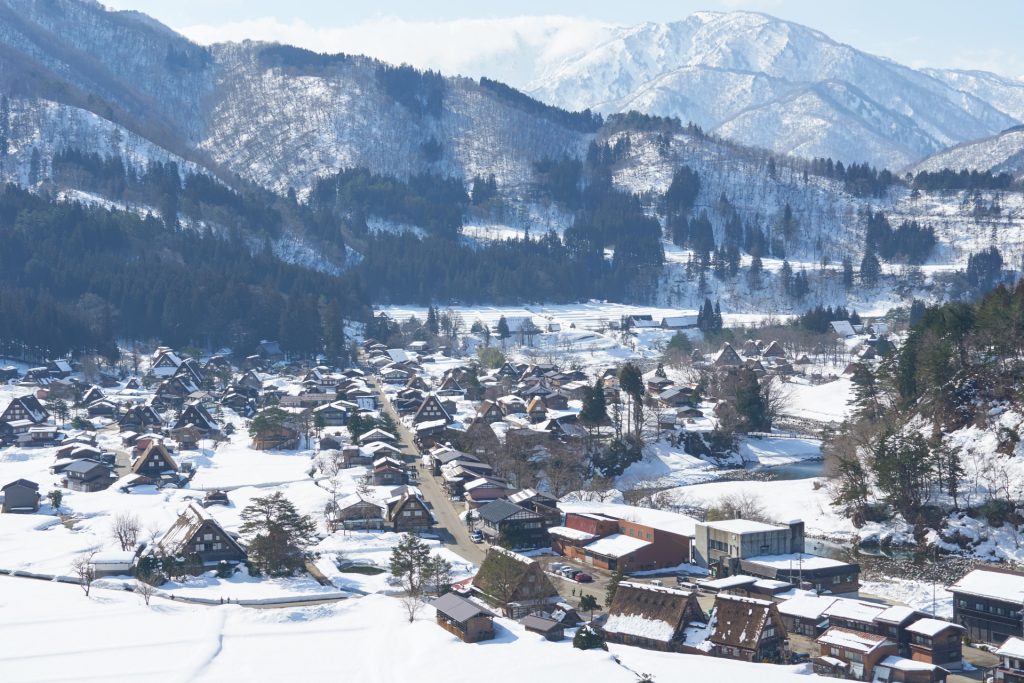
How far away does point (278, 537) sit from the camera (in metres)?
38.6

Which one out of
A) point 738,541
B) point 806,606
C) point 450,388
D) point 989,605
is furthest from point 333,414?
point 989,605

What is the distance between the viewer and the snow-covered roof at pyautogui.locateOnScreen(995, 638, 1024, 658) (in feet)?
98.5

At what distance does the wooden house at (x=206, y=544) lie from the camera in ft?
129

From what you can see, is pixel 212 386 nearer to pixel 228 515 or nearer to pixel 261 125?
pixel 228 515

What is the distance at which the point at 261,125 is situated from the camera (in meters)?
192

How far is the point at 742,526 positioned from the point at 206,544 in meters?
18.2

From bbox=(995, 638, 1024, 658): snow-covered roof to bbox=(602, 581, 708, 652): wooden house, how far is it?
772cm

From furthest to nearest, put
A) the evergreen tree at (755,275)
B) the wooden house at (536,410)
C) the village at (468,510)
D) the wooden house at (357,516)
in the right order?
1. the evergreen tree at (755,275)
2. the wooden house at (536,410)
3. the wooden house at (357,516)
4. the village at (468,510)

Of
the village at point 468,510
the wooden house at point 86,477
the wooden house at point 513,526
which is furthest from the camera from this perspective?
the wooden house at point 86,477

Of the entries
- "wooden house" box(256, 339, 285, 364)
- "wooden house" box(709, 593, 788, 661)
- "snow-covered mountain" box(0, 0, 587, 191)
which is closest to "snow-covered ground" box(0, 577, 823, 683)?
"wooden house" box(709, 593, 788, 661)

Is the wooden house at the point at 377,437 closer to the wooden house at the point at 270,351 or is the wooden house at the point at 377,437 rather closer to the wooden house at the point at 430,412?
the wooden house at the point at 430,412

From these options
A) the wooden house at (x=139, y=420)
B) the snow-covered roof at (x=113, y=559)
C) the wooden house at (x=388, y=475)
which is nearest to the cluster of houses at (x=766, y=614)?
the snow-covered roof at (x=113, y=559)

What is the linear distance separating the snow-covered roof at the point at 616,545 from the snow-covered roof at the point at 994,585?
34.3 feet

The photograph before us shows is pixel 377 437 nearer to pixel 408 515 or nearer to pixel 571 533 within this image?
pixel 408 515
